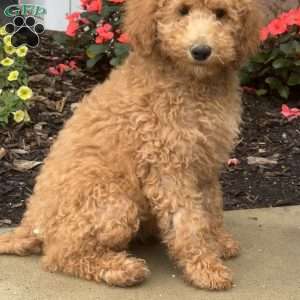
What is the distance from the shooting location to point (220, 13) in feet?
13.7

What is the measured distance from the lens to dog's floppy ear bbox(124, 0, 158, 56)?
4.18 meters

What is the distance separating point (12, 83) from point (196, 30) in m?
2.80

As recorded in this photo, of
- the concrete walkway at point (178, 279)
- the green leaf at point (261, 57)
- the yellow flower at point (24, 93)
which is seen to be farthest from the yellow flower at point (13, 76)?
the green leaf at point (261, 57)

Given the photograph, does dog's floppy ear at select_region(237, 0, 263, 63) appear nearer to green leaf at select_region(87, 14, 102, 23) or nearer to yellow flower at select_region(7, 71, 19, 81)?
A: yellow flower at select_region(7, 71, 19, 81)

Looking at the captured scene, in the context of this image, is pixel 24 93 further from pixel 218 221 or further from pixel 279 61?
pixel 279 61

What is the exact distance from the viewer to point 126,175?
4.36 metres

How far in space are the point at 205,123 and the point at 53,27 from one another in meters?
3.97

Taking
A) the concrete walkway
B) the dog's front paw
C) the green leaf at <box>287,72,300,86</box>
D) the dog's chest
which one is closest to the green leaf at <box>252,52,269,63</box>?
the green leaf at <box>287,72,300,86</box>

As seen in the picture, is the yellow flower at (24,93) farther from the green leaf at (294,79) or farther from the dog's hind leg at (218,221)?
the green leaf at (294,79)

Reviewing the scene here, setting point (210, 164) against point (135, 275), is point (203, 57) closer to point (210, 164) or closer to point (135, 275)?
point (210, 164)

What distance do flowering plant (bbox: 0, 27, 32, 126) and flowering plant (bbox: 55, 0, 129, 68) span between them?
0.59m

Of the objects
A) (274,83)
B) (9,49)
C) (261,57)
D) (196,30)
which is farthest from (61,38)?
(196,30)

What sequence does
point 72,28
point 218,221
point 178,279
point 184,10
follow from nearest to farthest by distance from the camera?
point 184,10
point 178,279
point 218,221
point 72,28

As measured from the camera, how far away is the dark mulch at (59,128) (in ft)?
18.6
